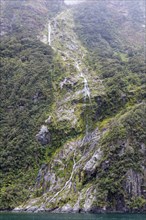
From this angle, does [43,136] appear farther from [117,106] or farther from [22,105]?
[117,106]

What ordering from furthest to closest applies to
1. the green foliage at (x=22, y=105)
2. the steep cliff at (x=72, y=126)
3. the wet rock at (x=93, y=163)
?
1. the green foliage at (x=22, y=105)
2. the wet rock at (x=93, y=163)
3. the steep cliff at (x=72, y=126)

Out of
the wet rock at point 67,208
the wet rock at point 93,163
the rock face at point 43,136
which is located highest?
the rock face at point 43,136

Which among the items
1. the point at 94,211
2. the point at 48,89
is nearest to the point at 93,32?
the point at 48,89

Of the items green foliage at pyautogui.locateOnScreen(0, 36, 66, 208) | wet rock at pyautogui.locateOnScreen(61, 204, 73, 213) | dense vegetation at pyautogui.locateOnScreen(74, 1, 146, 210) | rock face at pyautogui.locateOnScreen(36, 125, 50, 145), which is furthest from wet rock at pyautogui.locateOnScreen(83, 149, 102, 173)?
rock face at pyautogui.locateOnScreen(36, 125, 50, 145)

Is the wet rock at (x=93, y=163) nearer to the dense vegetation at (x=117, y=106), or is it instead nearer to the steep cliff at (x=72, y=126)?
the steep cliff at (x=72, y=126)

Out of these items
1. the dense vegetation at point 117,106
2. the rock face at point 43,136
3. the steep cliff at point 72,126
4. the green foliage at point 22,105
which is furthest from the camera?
the rock face at point 43,136

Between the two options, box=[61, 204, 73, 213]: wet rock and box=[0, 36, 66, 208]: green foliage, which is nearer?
box=[61, 204, 73, 213]: wet rock

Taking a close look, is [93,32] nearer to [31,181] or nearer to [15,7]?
[15,7]

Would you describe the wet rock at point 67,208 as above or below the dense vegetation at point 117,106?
below

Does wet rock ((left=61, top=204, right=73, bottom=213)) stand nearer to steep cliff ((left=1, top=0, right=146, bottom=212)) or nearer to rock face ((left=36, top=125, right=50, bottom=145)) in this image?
steep cliff ((left=1, top=0, right=146, bottom=212))

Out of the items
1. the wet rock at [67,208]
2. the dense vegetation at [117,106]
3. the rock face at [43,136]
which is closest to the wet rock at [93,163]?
the dense vegetation at [117,106]
